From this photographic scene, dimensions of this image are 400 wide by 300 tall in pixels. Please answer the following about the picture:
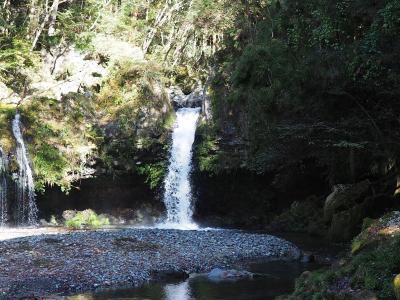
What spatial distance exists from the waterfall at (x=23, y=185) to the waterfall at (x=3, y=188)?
49cm

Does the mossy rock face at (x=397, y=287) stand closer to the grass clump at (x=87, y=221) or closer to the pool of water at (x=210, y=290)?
the pool of water at (x=210, y=290)

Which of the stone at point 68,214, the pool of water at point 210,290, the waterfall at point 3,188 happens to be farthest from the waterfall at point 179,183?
the pool of water at point 210,290

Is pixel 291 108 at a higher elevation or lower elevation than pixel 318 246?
higher

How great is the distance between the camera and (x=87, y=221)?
21500 mm

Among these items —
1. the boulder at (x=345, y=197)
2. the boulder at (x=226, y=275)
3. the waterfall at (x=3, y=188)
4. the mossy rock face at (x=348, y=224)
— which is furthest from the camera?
the waterfall at (x=3, y=188)

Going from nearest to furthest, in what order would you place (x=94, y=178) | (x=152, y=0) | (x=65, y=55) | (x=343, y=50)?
(x=343, y=50)
(x=94, y=178)
(x=65, y=55)
(x=152, y=0)

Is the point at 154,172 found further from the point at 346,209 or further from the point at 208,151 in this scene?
the point at 346,209

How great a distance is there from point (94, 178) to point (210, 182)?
5.50m

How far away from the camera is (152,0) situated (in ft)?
101

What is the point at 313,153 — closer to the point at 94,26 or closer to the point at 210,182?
the point at 210,182

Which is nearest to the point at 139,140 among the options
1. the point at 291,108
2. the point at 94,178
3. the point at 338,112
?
the point at 94,178

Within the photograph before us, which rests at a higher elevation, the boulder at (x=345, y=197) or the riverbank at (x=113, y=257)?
the boulder at (x=345, y=197)

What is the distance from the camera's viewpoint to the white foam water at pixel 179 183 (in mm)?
22828

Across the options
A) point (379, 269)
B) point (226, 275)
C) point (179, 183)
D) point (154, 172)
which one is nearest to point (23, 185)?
point (154, 172)
